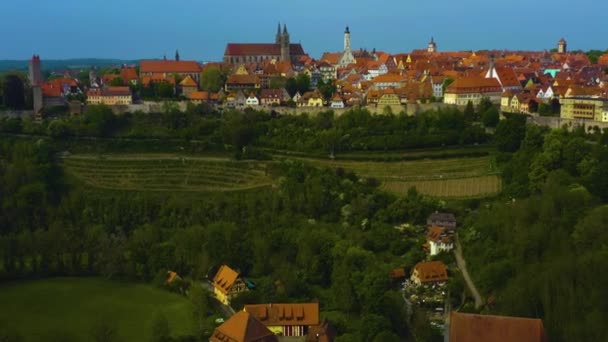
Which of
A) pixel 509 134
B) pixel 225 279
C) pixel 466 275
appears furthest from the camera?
pixel 509 134

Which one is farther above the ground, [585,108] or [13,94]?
[13,94]

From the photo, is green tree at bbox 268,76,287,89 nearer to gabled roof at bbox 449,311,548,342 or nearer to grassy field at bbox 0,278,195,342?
A: grassy field at bbox 0,278,195,342

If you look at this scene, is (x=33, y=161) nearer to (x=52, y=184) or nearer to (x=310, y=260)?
(x=52, y=184)

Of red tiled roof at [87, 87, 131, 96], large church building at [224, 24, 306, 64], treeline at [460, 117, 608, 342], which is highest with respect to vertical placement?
large church building at [224, 24, 306, 64]

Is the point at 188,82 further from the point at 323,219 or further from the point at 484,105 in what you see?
the point at 323,219

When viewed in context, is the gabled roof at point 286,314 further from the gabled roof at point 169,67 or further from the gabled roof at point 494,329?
the gabled roof at point 169,67

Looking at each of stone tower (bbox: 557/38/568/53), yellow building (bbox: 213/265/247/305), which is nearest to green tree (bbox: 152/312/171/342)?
yellow building (bbox: 213/265/247/305)

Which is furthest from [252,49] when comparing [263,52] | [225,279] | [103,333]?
[103,333]
